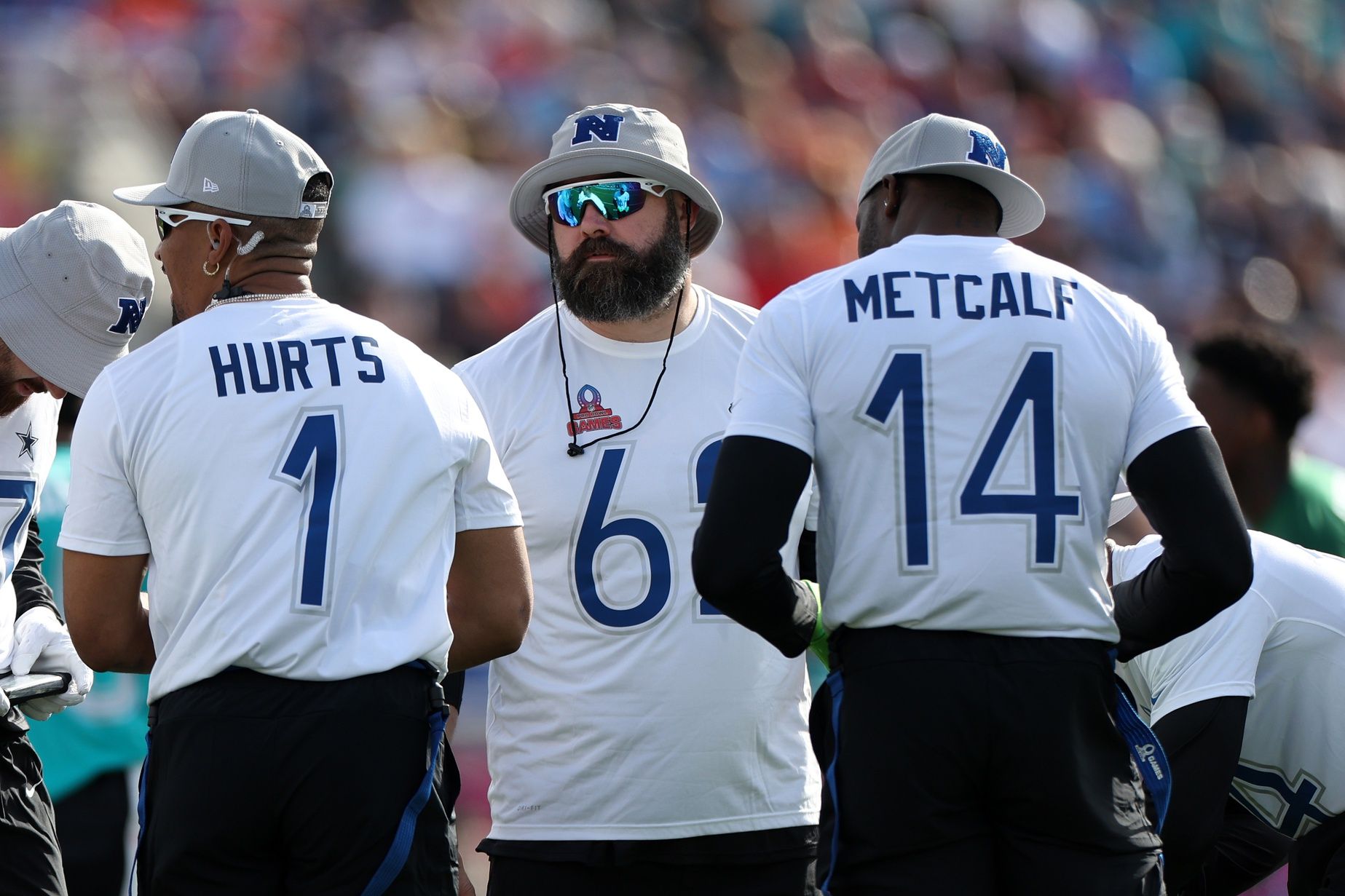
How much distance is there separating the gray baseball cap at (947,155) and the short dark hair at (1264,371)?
2.38 m

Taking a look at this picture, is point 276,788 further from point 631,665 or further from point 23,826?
point 23,826

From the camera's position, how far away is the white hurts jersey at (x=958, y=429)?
2.58 metres

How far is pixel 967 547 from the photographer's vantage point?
8.43ft

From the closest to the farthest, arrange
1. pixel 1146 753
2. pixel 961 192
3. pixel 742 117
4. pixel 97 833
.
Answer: pixel 1146 753 < pixel 961 192 < pixel 97 833 < pixel 742 117

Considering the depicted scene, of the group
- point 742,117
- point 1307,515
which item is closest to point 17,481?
point 1307,515

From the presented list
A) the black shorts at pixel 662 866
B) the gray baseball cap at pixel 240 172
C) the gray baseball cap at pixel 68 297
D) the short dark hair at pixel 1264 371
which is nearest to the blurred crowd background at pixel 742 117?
the short dark hair at pixel 1264 371

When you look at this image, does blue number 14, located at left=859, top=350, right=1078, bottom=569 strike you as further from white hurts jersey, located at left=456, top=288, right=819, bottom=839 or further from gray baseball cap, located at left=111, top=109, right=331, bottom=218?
gray baseball cap, located at left=111, top=109, right=331, bottom=218

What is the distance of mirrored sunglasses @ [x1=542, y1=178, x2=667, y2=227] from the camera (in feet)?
12.0

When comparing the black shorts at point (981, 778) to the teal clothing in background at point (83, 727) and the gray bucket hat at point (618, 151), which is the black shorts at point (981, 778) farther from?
the teal clothing in background at point (83, 727)

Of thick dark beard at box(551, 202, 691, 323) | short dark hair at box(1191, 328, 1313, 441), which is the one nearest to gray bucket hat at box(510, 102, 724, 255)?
thick dark beard at box(551, 202, 691, 323)

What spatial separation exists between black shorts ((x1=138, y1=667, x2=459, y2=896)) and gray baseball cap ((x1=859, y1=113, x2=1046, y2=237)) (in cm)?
127

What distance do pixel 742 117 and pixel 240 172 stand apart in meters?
7.87

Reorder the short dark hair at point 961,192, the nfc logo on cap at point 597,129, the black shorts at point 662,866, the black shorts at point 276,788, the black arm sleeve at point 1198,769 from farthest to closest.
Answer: the nfc logo on cap at point 597,129, the black shorts at point 662,866, the black arm sleeve at point 1198,769, the short dark hair at point 961,192, the black shorts at point 276,788

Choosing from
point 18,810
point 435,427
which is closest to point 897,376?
point 435,427
